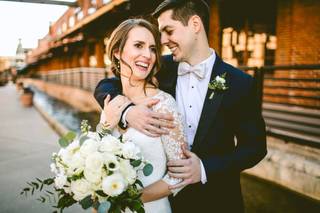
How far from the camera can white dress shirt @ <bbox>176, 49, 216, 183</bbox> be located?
2.07 m

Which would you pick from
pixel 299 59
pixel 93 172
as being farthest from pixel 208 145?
pixel 299 59

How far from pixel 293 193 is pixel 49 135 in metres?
7.08

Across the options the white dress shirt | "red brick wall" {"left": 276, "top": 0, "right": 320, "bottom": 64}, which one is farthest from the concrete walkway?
"red brick wall" {"left": 276, "top": 0, "right": 320, "bottom": 64}

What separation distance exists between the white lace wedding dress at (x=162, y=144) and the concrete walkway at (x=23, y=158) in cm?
274

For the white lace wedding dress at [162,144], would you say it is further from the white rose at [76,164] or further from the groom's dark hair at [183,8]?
the groom's dark hair at [183,8]

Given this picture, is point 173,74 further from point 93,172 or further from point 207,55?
point 93,172

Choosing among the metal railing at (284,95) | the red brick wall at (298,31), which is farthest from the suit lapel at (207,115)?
the red brick wall at (298,31)

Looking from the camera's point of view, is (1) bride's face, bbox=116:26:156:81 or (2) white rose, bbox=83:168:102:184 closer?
(2) white rose, bbox=83:168:102:184

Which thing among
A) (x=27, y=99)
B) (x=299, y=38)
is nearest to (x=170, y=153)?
(x=299, y=38)

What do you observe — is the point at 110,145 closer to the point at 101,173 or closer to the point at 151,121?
the point at 101,173

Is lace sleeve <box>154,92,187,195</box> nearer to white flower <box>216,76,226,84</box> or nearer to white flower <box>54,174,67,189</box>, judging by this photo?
white flower <box>216,76,226,84</box>

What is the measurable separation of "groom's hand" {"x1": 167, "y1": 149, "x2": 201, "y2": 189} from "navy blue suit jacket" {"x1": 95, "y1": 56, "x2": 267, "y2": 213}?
2.5 inches

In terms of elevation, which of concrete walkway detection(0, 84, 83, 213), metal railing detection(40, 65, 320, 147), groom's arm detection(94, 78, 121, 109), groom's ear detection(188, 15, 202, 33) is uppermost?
groom's ear detection(188, 15, 202, 33)

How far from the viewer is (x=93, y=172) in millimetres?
1495
